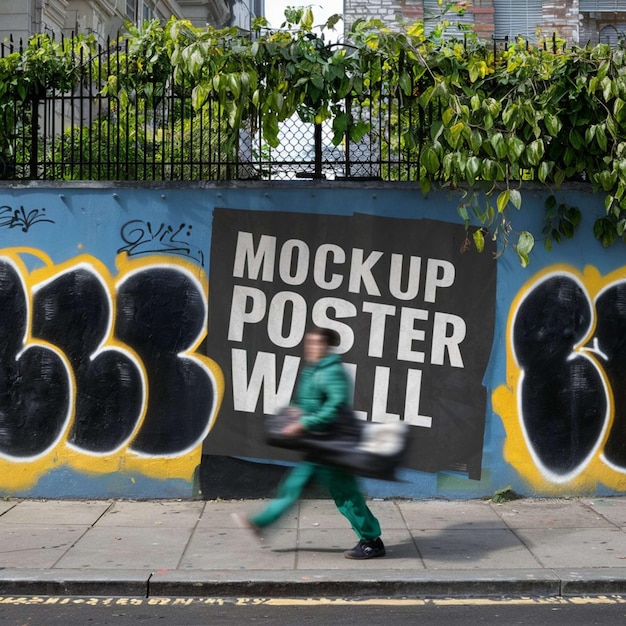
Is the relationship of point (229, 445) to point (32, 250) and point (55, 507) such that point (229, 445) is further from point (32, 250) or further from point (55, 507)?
point (32, 250)

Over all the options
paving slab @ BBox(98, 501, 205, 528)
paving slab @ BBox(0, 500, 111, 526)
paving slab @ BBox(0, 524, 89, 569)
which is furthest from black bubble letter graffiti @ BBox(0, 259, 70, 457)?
paving slab @ BBox(0, 524, 89, 569)

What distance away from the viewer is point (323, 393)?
6.32 meters

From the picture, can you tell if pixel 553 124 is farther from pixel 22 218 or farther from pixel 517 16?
pixel 517 16

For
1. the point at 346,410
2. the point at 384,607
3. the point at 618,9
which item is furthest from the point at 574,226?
the point at 618,9

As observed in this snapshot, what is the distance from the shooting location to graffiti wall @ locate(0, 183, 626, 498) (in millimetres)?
8547

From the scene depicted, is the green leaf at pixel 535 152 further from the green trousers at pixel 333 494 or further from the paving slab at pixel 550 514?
the green trousers at pixel 333 494

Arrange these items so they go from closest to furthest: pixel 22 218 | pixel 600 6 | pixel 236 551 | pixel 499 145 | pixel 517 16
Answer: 1. pixel 236 551
2. pixel 499 145
3. pixel 22 218
4. pixel 517 16
5. pixel 600 6

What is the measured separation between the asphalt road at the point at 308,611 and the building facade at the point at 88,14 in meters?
6.23

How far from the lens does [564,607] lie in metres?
5.71

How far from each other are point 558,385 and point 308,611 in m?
3.99

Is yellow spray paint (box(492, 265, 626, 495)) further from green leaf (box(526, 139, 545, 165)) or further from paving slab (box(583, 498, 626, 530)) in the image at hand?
green leaf (box(526, 139, 545, 165))

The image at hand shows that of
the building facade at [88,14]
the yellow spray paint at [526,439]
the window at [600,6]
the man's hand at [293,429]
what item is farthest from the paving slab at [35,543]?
the window at [600,6]

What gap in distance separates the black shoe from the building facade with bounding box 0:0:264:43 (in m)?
6.09

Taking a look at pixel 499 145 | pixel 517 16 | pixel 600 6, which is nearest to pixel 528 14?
pixel 517 16
